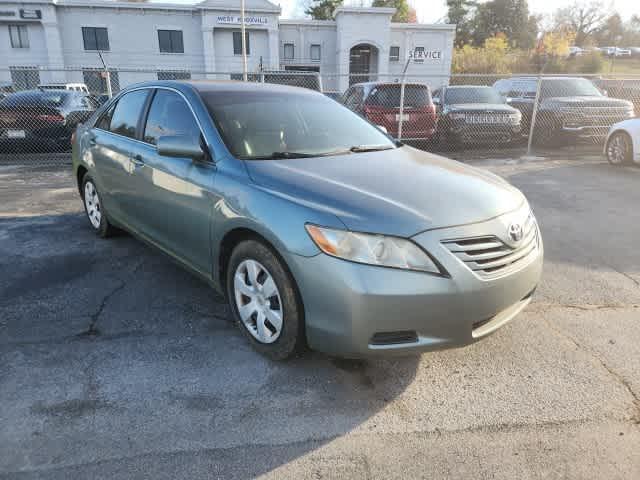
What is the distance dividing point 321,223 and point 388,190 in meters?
0.53

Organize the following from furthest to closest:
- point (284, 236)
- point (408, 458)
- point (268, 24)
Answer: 1. point (268, 24)
2. point (284, 236)
3. point (408, 458)

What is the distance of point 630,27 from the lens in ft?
252

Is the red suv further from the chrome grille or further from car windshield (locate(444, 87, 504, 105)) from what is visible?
the chrome grille

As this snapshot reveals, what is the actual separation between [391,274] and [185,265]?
1805mm

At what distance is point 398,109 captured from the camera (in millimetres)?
10555

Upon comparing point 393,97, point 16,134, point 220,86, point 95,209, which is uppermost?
point 220,86

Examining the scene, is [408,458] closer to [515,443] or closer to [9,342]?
[515,443]

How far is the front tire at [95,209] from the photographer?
4957 millimetres

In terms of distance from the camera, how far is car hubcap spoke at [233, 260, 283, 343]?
277 cm

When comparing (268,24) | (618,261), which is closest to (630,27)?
(268,24)

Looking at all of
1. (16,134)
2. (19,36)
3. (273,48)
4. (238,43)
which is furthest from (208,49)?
(16,134)

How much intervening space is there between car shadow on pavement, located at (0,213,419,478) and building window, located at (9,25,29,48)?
3785 centimetres

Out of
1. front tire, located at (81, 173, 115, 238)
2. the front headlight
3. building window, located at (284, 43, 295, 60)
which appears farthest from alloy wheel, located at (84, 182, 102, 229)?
building window, located at (284, 43, 295, 60)

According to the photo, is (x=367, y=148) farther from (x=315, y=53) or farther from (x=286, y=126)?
(x=315, y=53)
